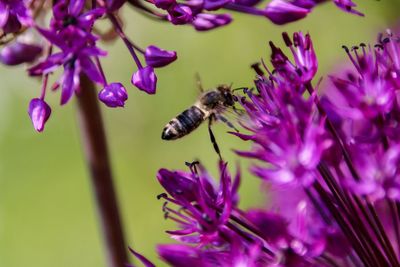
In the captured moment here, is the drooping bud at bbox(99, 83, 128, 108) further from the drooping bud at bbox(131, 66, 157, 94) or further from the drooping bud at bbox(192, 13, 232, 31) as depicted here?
the drooping bud at bbox(192, 13, 232, 31)

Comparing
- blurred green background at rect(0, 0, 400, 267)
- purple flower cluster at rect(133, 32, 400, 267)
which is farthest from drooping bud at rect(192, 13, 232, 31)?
blurred green background at rect(0, 0, 400, 267)

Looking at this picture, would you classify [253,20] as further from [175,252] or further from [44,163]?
[175,252]

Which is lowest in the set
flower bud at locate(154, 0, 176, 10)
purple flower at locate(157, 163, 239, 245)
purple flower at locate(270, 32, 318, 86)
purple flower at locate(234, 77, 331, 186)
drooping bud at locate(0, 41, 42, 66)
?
purple flower at locate(157, 163, 239, 245)

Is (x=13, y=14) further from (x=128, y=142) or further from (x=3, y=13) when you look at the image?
(x=128, y=142)

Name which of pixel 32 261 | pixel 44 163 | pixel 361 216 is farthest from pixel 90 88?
pixel 44 163

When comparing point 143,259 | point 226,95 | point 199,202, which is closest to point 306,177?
point 199,202

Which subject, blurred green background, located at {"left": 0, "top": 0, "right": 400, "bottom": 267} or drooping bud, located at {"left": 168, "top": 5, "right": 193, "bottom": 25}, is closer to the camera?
drooping bud, located at {"left": 168, "top": 5, "right": 193, "bottom": 25}
